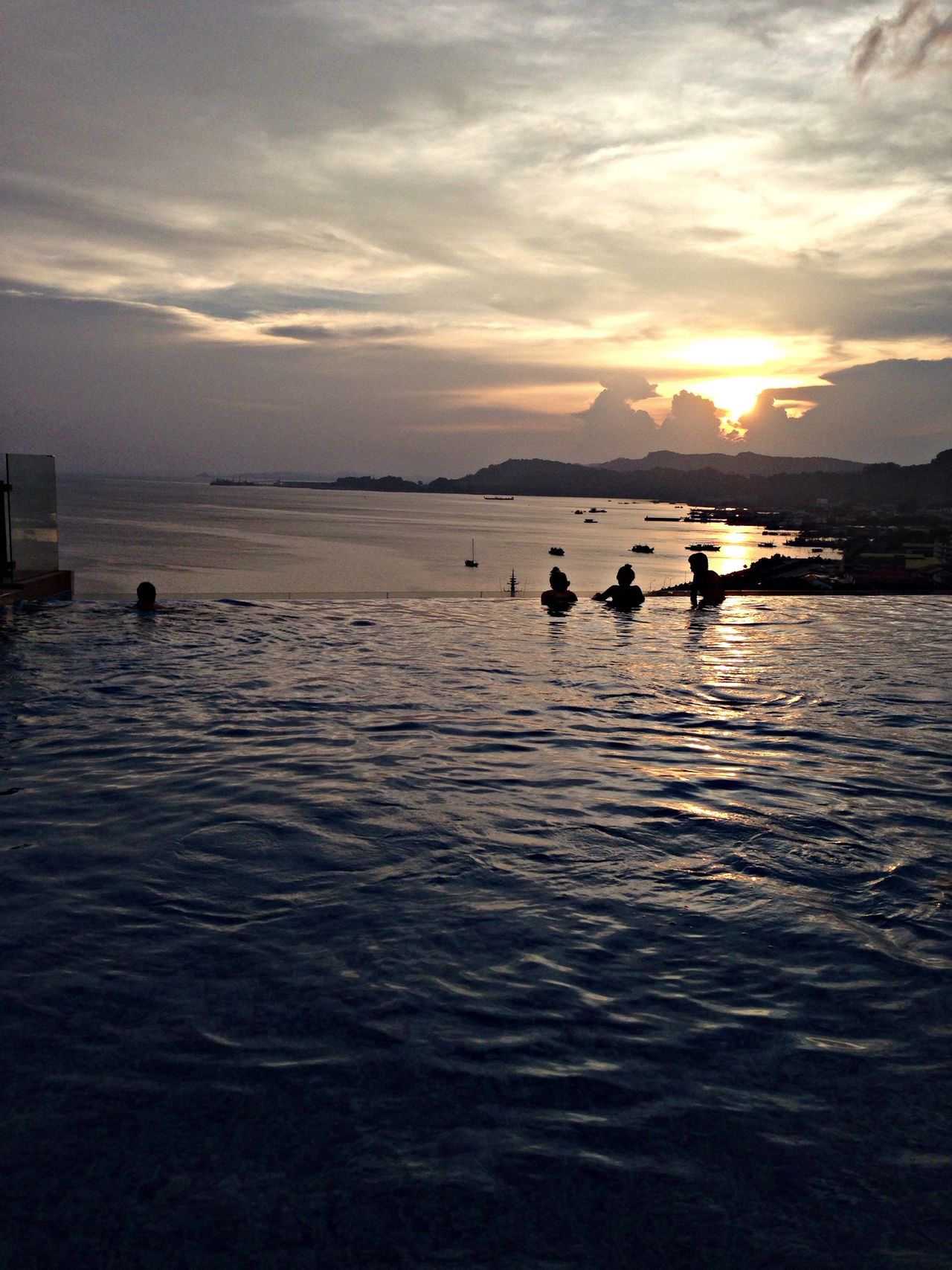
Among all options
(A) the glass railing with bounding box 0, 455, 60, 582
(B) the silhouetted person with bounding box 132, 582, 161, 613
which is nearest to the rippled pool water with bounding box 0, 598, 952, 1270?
(B) the silhouetted person with bounding box 132, 582, 161, 613

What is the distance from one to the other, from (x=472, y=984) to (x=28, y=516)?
78.7ft

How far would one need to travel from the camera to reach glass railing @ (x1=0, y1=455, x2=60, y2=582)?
24938 millimetres

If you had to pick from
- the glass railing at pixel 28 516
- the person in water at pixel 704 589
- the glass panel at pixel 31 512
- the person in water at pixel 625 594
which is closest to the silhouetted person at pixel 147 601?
the glass railing at pixel 28 516

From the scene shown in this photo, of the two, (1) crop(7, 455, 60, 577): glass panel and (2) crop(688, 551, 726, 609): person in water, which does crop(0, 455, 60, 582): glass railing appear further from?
(2) crop(688, 551, 726, 609): person in water

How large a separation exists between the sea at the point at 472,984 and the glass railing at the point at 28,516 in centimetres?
1242

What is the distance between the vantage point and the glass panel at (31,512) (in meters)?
25.3

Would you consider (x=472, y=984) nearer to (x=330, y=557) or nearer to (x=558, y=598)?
(x=558, y=598)

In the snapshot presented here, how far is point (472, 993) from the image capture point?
19.5 ft

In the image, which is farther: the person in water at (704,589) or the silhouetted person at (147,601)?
the person in water at (704,589)

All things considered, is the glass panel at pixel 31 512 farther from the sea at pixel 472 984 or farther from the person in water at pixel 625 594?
the person in water at pixel 625 594

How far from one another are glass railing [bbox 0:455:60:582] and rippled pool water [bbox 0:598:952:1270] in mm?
14173

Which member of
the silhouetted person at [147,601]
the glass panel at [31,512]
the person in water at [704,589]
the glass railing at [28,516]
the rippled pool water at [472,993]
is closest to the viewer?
the rippled pool water at [472,993]

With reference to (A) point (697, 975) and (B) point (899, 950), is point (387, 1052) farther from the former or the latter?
(B) point (899, 950)

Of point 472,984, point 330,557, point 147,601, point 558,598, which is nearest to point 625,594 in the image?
point 558,598
